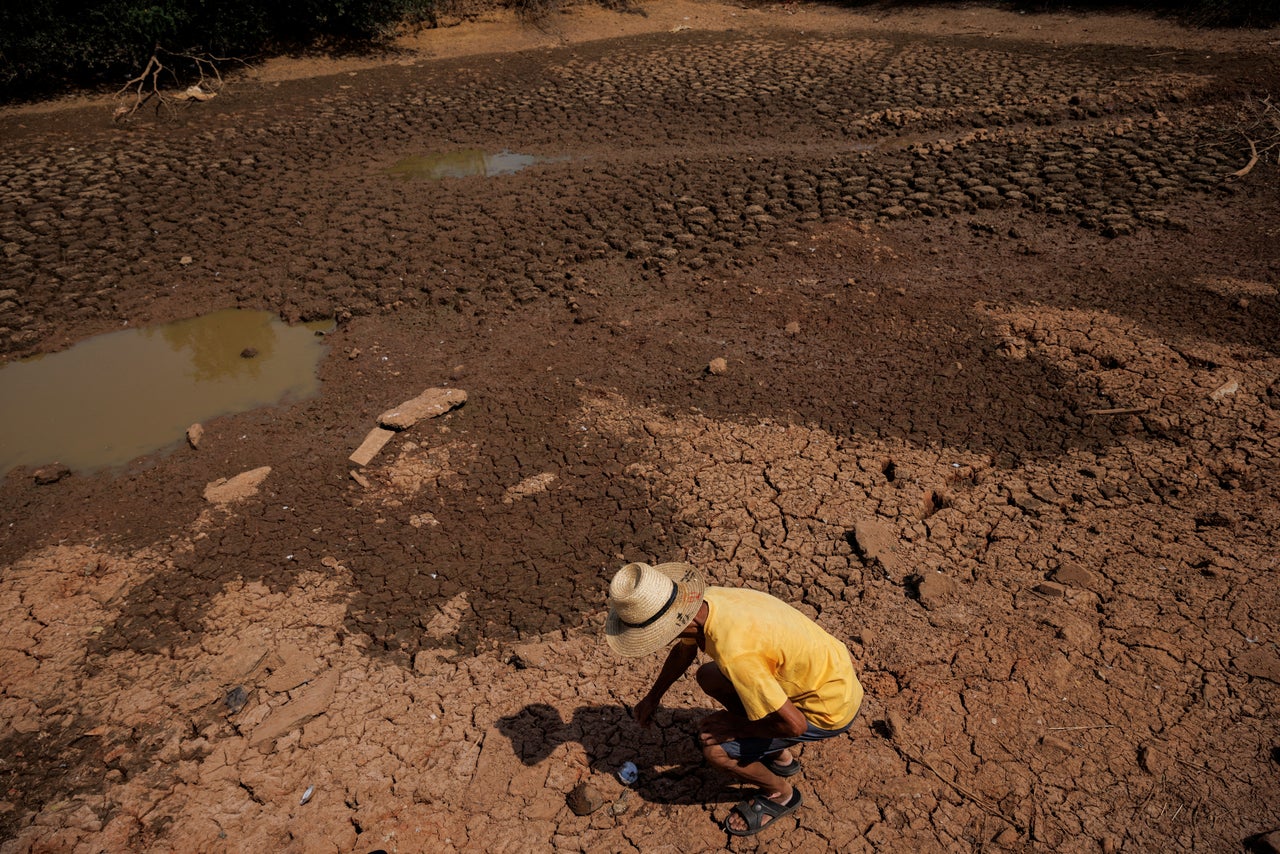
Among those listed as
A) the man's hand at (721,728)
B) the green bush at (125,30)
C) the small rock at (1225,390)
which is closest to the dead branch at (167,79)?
the green bush at (125,30)

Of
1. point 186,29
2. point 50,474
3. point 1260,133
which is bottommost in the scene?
point 50,474

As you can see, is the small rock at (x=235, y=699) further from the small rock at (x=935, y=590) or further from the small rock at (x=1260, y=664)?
the small rock at (x=1260, y=664)

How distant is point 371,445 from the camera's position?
5.93m

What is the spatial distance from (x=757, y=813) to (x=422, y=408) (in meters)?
3.97

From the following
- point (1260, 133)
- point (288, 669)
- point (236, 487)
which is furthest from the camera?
point (1260, 133)

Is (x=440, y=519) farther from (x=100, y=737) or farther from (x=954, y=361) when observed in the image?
(x=954, y=361)

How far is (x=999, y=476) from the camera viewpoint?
532 centimetres

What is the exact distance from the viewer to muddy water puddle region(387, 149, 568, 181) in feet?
35.1

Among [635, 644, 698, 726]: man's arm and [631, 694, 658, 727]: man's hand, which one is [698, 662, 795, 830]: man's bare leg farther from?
[631, 694, 658, 727]: man's hand

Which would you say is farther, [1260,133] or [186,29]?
[186,29]

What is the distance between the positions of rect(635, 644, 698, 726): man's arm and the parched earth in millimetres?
501

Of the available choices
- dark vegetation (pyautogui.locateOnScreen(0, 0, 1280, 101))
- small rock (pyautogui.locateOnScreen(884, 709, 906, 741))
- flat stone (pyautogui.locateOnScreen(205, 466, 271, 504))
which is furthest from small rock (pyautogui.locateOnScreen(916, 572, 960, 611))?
dark vegetation (pyautogui.locateOnScreen(0, 0, 1280, 101))

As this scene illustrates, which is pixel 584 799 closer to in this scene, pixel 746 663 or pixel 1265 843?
pixel 746 663

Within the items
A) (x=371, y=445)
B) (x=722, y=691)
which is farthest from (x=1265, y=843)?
(x=371, y=445)
